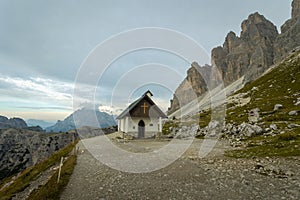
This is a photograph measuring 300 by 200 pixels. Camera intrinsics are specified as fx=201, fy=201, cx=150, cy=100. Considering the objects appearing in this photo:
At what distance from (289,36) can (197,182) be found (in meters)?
183

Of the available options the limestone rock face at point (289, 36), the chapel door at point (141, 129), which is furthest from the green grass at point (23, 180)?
the limestone rock face at point (289, 36)

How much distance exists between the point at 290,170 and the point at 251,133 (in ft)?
49.5

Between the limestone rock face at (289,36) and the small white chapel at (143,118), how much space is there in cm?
13574

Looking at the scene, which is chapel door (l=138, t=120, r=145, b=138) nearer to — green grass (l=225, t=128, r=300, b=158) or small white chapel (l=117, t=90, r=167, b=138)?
small white chapel (l=117, t=90, r=167, b=138)

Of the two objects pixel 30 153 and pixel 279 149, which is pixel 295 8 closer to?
pixel 279 149

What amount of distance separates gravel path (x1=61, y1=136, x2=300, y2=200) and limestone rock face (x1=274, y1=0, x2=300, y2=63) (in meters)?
153

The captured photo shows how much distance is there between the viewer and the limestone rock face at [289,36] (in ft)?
471

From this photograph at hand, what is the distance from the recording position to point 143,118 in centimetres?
3903

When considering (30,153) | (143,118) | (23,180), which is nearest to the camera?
(23,180)

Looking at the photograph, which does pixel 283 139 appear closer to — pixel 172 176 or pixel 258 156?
pixel 258 156

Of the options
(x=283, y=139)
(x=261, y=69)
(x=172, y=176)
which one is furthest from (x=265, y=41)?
(x=172, y=176)

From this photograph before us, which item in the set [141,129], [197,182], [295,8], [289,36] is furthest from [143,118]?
[295,8]

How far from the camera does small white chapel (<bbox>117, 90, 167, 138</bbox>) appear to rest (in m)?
38.2

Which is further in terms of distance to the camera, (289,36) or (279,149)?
(289,36)
